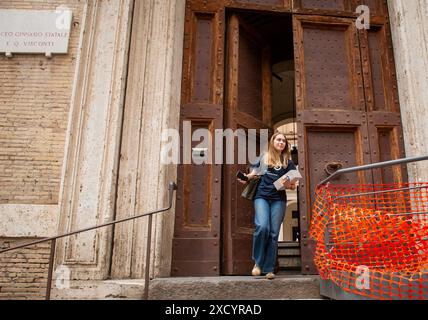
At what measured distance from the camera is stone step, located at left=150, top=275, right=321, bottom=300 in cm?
372

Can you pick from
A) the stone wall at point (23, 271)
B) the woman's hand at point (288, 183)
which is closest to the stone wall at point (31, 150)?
the stone wall at point (23, 271)

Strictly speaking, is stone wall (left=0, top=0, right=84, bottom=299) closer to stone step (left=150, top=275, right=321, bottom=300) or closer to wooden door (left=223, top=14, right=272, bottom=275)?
stone step (left=150, top=275, right=321, bottom=300)

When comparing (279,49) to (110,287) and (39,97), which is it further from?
(110,287)

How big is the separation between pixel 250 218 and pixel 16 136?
326 centimetres

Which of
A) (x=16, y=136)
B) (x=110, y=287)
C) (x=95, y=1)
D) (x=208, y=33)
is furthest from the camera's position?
(x=208, y=33)

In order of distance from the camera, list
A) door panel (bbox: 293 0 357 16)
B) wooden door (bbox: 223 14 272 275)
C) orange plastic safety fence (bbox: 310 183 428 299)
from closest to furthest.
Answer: orange plastic safety fence (bbox: 310 183 428 299) → wooden door (bbox: 223 14 272 275) → door panel (bbox: 293 0 357 16)

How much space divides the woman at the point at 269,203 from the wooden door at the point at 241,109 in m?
0.69

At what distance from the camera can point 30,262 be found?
4.56 meters

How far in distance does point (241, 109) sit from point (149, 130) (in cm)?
154

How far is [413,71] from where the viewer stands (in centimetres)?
544

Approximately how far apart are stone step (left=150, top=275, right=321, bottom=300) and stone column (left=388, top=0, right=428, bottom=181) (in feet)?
8.13

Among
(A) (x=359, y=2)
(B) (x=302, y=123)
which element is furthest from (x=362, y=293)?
(A) (x=359, y=2)

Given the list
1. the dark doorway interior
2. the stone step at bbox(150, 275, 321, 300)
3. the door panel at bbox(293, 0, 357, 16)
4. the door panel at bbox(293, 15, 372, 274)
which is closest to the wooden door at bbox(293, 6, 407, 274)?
the door panel at bbox(293, 15, 372, 274)

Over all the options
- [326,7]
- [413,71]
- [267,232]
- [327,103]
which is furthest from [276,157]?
[326,7]
